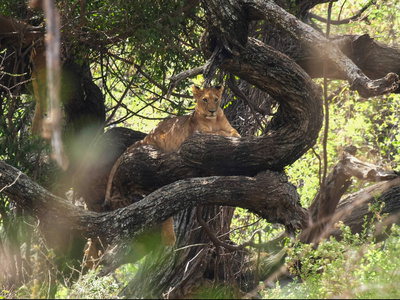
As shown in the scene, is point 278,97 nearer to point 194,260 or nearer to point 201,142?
point 201,142

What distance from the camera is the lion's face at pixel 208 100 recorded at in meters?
7.01

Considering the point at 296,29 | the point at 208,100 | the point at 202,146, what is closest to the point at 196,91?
the point at 208,100

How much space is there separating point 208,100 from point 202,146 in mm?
1299

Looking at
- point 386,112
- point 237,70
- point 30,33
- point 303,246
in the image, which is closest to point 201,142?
point 237,70

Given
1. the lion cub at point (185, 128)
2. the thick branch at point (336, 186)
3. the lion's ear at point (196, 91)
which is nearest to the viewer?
the thick branch at point (336, 186)

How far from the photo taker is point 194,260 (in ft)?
23.7

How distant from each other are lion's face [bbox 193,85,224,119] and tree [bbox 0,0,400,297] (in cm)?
24

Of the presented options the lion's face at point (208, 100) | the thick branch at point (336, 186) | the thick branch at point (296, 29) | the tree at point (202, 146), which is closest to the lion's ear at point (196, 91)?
the lion's face at point (208, 100)

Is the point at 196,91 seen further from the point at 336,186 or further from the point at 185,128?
the point at 336,186

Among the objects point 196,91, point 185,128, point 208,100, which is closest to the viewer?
point 185,128

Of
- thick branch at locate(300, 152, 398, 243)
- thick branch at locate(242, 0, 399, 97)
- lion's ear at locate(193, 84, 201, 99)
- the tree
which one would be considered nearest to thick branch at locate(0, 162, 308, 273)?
the tree

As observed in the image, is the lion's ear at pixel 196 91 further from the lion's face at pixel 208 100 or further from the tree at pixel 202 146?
the tree at pixel 202 146

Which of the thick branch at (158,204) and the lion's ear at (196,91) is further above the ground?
the lion's ear at (196,91)

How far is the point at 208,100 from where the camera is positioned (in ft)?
23.3
